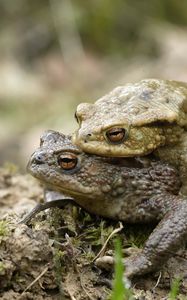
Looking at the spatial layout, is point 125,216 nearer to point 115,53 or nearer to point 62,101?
point 62,101

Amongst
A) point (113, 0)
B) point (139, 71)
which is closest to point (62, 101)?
point (139, 71)

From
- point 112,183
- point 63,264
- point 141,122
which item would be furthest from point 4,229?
point 141,122

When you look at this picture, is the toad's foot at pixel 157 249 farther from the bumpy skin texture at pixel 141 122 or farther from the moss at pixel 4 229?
the moss at pixel 4 229

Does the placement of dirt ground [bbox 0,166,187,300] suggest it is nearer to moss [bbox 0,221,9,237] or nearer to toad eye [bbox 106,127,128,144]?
moss [bbox 0,221,9,237]

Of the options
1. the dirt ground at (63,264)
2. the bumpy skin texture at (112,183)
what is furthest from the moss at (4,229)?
the bumpy skin texture at (112,183)

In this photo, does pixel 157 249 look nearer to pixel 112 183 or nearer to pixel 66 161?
pixel 112 183

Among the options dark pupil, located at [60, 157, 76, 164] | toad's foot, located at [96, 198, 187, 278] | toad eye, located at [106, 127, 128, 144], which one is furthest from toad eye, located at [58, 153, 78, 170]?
toad's foot, located at [96, 198, 187, 278]
